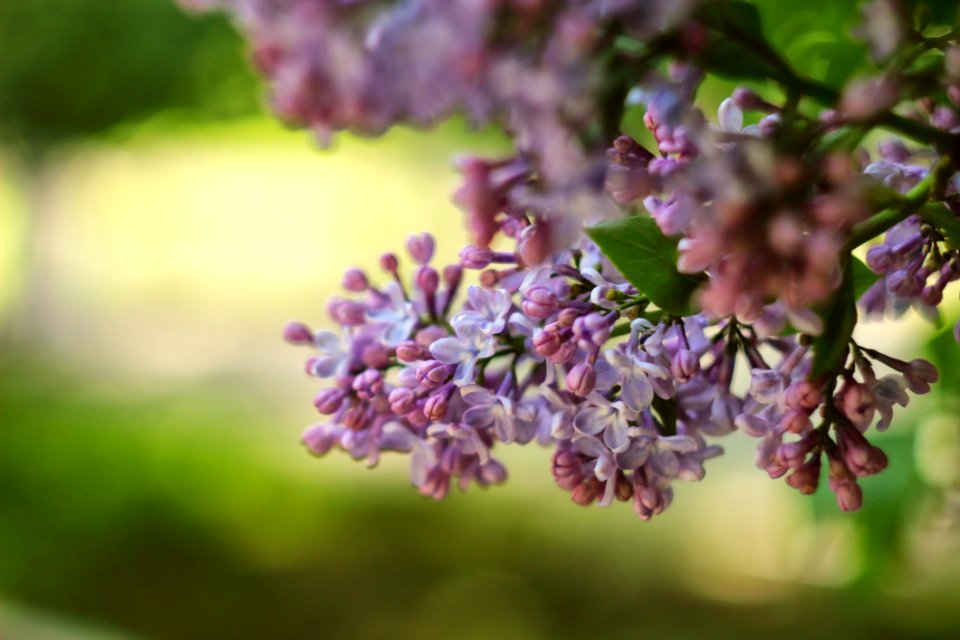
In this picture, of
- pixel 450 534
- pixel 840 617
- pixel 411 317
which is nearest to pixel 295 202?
pixel 450 534

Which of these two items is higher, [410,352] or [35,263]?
[35,263]

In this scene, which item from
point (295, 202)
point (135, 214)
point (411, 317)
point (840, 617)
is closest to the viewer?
point (411, 317)

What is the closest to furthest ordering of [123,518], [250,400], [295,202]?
[123,518], [250,400], [295,202]

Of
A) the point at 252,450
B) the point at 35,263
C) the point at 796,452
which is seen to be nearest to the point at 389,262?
the point at 796,452

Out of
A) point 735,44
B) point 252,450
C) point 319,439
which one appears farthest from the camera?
point 252,450

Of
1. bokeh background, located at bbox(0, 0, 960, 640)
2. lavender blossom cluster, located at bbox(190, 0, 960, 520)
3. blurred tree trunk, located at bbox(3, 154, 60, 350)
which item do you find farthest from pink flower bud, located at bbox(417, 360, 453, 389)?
blurred tree trunk, located at bbox(3, 154, 60, 350)

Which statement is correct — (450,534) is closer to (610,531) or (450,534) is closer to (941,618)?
(610,531)

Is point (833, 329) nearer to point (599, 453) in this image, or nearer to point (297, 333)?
point (599, 453)
